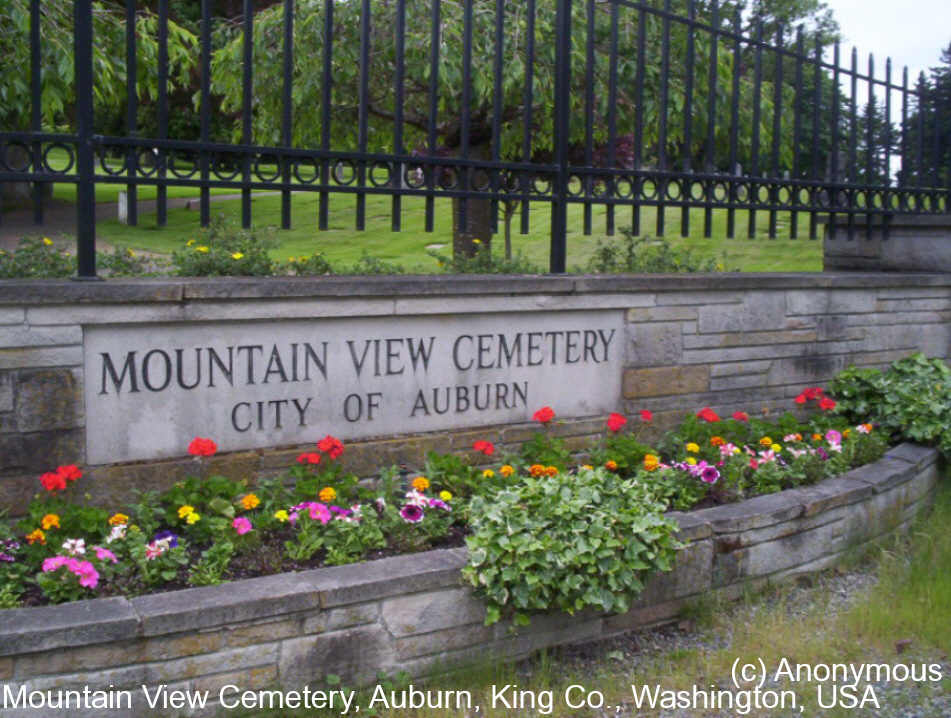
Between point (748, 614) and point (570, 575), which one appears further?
point (748, 614)

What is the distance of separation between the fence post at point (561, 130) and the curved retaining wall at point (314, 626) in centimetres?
171

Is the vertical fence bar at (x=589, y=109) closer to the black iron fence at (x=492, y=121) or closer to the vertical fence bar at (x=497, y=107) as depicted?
the black iron fence at (x=492, y=121)

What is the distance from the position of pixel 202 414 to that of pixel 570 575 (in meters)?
1.65

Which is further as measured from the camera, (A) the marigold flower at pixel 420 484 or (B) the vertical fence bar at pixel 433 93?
(B) the vertical fence bar at pixel 433 93

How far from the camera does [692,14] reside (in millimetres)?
5707

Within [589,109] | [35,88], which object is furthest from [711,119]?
[35,88]

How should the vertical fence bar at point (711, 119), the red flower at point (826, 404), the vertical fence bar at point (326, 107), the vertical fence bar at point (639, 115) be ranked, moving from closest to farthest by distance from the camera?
the vertical fence bar at point (326, 107)
the vertical fence bar at point (639, 115)
the vertical fence bar at point (711, 119)
the red flower at point (826, 404)

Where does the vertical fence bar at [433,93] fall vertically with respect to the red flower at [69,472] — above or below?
above

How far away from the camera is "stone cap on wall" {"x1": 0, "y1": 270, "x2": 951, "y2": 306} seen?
148 inches

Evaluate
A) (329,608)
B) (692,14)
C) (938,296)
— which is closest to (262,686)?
(329,608)

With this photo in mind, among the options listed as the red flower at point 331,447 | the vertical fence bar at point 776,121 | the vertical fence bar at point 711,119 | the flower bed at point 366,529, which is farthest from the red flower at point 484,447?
the vertical fence bar at point 776,121

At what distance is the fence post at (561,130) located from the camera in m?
5.19

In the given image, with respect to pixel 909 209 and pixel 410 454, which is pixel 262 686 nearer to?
pixel 410 454

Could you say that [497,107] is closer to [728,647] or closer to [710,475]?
[710,475]
